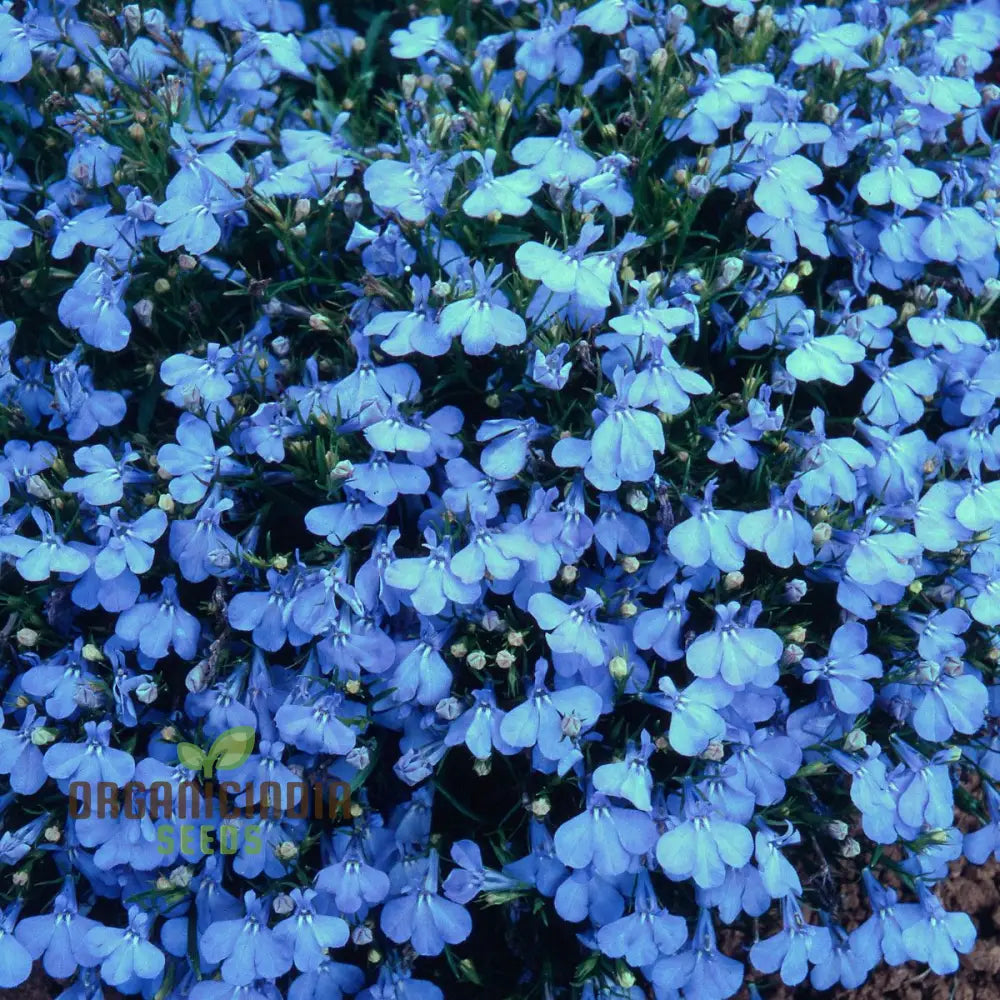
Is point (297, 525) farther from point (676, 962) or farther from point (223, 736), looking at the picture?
point (676, 962)

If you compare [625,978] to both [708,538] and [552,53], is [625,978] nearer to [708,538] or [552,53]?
[708,538]

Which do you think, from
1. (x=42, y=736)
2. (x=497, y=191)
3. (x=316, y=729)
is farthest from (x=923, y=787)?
(x=42, y=736)

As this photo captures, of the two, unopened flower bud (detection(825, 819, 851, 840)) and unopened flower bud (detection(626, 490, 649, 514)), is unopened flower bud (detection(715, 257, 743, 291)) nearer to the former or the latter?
unopened flower bud (detection(626, 490, 649, 514))

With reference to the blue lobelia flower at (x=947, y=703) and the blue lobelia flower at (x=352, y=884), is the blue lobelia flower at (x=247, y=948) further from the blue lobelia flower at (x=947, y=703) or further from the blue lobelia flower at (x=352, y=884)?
the blue lobelia flower at (x=947, y=703)

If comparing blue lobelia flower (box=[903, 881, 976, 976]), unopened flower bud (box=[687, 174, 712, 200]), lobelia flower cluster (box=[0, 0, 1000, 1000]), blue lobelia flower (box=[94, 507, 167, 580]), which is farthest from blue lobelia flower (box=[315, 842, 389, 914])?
unopened flower bud (box=[687, 174, 712, 200])

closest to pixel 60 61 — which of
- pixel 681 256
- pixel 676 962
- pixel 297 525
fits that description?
pixel 297 525

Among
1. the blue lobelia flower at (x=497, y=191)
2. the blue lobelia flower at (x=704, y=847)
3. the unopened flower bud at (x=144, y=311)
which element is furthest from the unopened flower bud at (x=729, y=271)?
the unopened flower bud at (x=144, y=311)
